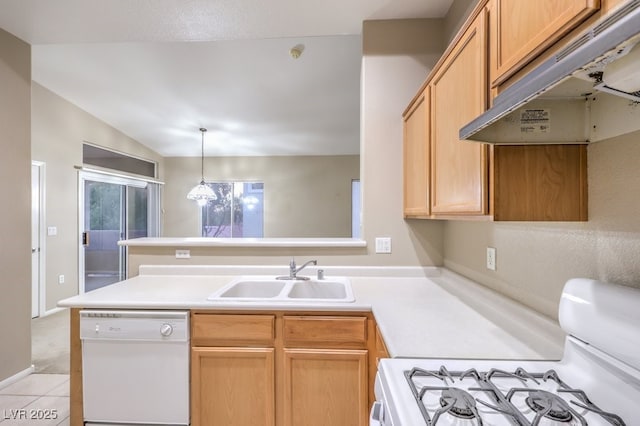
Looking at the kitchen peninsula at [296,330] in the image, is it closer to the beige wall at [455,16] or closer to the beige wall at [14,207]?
the beige wall at [14,207]

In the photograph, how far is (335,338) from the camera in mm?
1511

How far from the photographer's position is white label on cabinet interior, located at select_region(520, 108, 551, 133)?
34.4 inches

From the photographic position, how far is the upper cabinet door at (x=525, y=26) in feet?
2.24

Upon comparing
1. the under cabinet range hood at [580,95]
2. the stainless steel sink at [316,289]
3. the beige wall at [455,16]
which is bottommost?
the stainless steel sink at [316,289]

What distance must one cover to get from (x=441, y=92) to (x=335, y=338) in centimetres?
129

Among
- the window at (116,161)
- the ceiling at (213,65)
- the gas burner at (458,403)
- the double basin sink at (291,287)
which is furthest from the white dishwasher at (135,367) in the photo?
the window at (116,161)

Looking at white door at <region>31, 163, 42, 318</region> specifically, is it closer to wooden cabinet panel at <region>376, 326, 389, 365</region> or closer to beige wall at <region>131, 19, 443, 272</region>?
beige wall at <region>131, 19, 443, 272</region>

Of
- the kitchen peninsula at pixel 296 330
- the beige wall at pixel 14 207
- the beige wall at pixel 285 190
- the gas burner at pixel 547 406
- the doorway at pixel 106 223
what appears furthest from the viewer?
the beige wall at pixel 285 190

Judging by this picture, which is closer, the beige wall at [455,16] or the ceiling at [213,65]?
the beige wall at [455,16]

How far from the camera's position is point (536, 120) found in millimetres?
880

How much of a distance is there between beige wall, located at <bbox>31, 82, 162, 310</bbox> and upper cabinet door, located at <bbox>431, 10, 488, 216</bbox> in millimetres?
4649

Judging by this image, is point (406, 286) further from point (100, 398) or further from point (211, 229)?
point (211, 229)

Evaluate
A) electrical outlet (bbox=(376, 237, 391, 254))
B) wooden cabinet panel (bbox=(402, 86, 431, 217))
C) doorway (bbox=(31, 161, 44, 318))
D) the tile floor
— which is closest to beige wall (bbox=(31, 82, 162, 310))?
doorway (bbox=(31, 161, 44, 318))

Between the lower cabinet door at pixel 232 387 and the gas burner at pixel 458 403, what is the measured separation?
1.00 m
